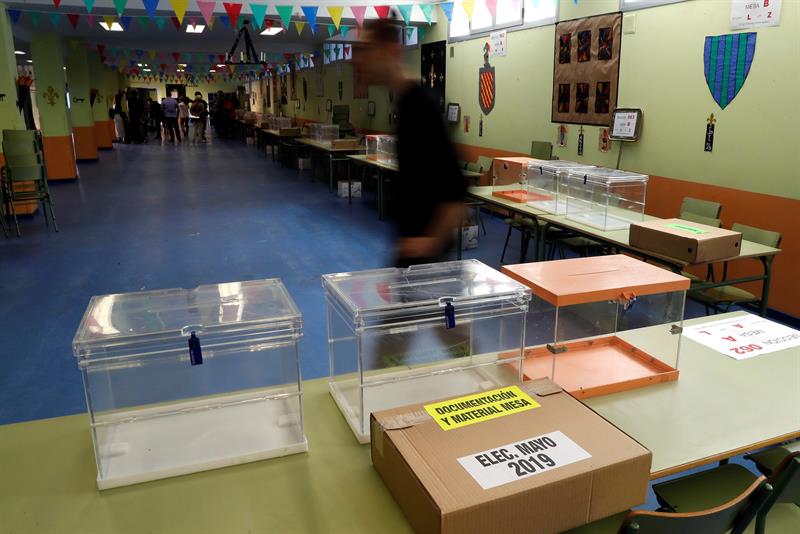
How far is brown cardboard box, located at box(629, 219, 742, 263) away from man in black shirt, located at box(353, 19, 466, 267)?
1.71 m

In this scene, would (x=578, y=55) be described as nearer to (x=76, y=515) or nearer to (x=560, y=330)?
(x=560, y=330)

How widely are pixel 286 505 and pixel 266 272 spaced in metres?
4.61

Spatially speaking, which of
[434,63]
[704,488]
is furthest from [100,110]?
[704,488]

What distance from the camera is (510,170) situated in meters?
6.34

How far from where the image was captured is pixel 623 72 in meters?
6.08

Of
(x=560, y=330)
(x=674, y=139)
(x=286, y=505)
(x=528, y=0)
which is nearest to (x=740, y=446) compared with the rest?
(x=560, y=330)

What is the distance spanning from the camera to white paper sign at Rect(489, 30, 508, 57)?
8.05 meters

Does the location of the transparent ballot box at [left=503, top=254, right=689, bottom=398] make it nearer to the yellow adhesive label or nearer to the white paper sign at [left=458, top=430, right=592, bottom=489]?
the yellow adhesive label

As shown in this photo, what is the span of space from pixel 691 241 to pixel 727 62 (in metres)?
2.41

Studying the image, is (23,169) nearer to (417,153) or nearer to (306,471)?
(417,153)

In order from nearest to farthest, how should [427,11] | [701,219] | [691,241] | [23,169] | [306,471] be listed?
[306,471]
[691,241]
[701,219]
[23,169]
[427,11]

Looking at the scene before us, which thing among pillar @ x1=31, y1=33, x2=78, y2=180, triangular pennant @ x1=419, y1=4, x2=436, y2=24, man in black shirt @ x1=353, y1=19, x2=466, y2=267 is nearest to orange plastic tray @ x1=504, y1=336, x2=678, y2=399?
man in black shirt @ x1=353, y1=19, x2=466, y2=267

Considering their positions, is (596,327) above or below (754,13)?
below

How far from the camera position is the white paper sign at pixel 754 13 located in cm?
448
